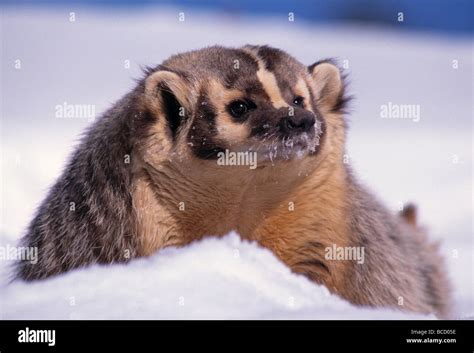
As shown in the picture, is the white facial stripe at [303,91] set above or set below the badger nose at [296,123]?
above

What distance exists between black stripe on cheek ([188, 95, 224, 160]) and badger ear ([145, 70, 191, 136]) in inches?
2.7

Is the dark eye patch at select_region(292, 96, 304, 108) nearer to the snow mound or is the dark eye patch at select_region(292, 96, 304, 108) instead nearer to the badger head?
the badger head

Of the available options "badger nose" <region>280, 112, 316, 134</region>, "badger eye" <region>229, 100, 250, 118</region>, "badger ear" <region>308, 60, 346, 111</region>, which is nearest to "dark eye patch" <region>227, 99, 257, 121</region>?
"badger eye" <region>229, 100, 250, 118</region>

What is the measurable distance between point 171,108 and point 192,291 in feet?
2.52

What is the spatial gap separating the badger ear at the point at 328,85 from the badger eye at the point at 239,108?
0.51 m

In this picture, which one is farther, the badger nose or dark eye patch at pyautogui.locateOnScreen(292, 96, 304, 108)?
dark eye patch at pyautogui.locateOnScreen(292, 96, 304, 108)

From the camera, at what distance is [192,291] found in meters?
4.27

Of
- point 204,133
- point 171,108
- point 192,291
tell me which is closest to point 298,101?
point 204,133

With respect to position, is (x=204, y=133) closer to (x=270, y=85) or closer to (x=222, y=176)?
(x=222, y=176)

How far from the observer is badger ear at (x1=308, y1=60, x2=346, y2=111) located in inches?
180

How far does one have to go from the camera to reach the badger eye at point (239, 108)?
4160 millimetres

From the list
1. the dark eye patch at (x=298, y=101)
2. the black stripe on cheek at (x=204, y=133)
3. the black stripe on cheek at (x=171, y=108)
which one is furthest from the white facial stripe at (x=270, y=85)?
the black stripe on cheek at (x=171, y=108)

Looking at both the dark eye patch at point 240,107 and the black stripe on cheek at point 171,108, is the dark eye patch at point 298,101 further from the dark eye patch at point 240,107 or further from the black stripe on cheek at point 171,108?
the black stripe on cheek at point 171,108
